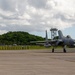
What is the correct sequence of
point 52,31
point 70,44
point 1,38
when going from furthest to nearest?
point 1,38 → point 52,31 → point 70,44

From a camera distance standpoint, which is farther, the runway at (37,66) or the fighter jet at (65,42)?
the fighter jet at (65,42)

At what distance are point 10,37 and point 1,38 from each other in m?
7.21

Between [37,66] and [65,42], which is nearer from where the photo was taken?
[37,66]

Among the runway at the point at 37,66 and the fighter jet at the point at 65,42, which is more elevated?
the fighter jet at the point at 65,42

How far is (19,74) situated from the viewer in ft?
44.4

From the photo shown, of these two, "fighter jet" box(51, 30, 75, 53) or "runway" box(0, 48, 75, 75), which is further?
"fighter jet" box(51, 30, 75, 53)

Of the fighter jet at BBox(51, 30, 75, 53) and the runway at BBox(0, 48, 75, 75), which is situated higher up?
the fighter jet at BBox(51, 30, 75, 53)

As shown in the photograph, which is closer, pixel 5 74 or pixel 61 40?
pixel 5 74

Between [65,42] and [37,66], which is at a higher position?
[65,42]

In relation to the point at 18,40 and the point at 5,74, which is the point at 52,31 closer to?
the point at 18,40

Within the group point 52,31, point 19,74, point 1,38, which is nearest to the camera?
point 19,74

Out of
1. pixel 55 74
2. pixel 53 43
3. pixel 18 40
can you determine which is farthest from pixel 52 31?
pixel 55 74

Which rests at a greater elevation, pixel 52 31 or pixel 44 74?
pixel 52 31

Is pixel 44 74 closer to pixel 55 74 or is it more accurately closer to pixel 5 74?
pixel 55 74
